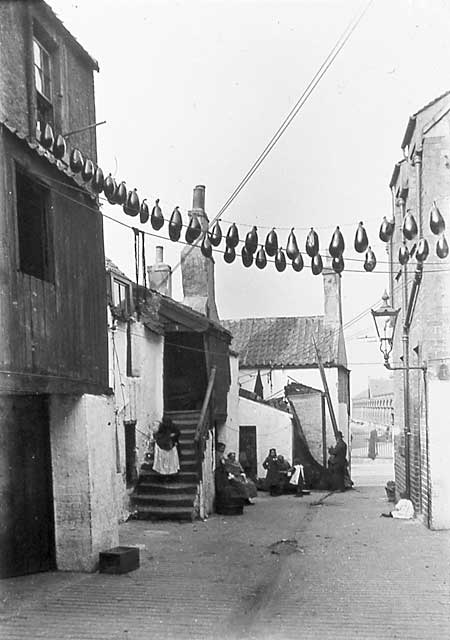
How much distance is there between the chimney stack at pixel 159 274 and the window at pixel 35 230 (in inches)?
596

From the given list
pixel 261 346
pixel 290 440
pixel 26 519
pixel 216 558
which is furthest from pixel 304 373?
pixel 26 519

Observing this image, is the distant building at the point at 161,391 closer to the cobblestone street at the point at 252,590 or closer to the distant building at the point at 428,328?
the cobblestone street at the point at 252,590

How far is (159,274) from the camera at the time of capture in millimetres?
25891

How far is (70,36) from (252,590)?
348 inches

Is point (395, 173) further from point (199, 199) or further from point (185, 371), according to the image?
point (185, 371)

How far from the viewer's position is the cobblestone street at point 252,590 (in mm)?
7703

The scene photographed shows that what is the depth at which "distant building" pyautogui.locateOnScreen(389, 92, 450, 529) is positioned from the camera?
543 inches

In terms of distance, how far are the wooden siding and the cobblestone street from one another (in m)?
2.65

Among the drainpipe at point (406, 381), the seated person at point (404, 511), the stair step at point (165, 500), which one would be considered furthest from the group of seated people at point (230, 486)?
the drainpipe at point (406, 381)

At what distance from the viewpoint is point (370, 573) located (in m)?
10.5

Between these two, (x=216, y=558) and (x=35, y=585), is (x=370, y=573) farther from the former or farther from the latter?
(x=35, y=585)

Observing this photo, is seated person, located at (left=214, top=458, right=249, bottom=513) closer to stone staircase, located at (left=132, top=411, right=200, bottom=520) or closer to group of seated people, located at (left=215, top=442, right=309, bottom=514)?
group of seated people, located at (left=215, top=442, right=309, bottom=514)

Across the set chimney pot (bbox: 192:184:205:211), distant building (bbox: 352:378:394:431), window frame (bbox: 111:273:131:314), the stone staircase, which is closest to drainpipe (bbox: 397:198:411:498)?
the stone staircase

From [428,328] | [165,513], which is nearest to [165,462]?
[165,513]
